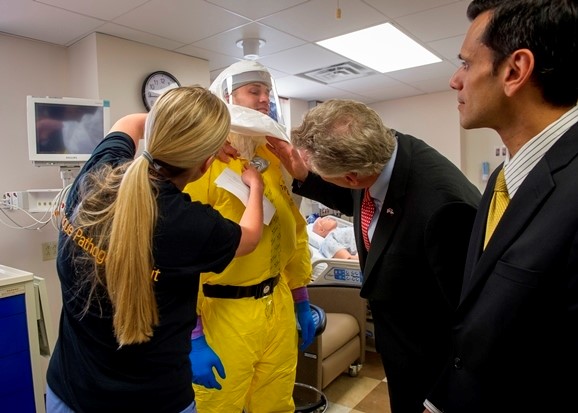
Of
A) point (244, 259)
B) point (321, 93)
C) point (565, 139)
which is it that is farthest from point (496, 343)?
point (321, 93)

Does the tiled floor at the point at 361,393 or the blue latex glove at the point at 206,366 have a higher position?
the blue latex glove at the point at 206,366

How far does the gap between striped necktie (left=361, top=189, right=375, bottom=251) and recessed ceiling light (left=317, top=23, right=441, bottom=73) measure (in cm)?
198

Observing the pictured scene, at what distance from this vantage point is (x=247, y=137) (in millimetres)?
1460

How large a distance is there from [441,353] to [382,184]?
502 mm

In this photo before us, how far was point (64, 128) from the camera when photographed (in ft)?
8.36

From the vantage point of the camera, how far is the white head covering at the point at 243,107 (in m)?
1.33

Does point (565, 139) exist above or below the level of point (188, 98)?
below

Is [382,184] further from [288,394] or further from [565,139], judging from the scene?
[288,394]

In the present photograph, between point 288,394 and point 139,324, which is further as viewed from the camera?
point 288,394

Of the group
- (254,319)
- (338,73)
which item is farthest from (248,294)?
(338,73)

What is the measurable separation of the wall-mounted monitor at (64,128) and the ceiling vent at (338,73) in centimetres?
205

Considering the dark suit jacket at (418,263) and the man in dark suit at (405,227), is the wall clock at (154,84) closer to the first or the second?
the man in dark suit at (405,227)

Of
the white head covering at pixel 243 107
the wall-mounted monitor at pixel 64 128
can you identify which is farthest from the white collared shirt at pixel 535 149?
the wall-mounted monitor at pixel 64 128

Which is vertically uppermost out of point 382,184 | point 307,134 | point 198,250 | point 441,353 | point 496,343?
point 307,134
